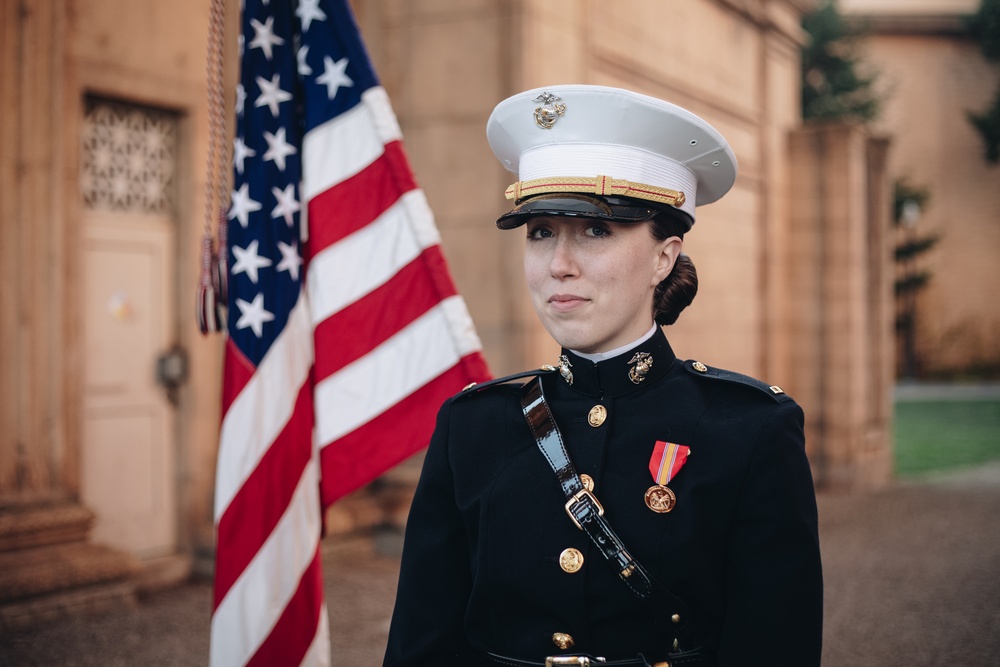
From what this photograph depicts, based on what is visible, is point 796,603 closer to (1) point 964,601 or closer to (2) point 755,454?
(2) point 755,454

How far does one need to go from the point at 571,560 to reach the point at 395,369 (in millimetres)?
1175

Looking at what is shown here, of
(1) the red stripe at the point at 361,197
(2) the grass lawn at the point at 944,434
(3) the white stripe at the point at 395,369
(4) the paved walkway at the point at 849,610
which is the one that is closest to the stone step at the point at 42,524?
(4) the paved walkway at the point at 849,610

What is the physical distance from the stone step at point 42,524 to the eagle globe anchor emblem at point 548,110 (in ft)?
13.1

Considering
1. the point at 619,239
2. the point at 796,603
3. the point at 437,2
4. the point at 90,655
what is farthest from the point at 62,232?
the point at 796,603

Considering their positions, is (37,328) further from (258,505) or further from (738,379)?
(738,379)

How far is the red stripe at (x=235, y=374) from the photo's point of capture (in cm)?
273

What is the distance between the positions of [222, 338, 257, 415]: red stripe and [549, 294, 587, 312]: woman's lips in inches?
48.8

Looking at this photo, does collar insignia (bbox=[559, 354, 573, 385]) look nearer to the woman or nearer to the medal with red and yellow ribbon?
the woman

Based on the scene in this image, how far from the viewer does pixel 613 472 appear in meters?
1.82

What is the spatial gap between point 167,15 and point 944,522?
696 centimetres

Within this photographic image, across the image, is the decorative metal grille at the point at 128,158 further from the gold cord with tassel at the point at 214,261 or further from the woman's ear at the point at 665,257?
the woman's ear at the point at 665,257

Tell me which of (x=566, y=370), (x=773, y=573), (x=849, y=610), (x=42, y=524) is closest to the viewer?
(x=773, y=573)

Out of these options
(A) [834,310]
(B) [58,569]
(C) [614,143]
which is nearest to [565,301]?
(C) [614,143]

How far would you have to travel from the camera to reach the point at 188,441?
5859 millimetres
